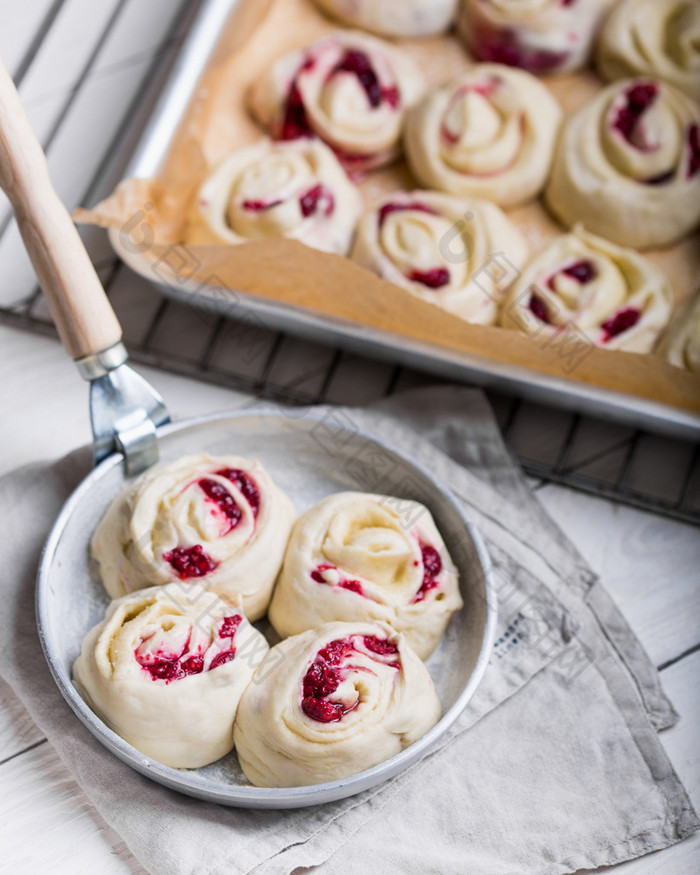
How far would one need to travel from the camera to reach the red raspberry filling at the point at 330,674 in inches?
38.0

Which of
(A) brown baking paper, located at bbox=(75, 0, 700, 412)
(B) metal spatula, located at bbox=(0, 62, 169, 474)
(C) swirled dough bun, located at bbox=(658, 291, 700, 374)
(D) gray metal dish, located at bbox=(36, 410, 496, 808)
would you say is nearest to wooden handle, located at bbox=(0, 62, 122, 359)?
(B) metal spatula, located at bbox=(0, 62, 169, 474)

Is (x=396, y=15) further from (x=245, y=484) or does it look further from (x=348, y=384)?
(x=245, y=484)

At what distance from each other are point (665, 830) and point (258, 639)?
53 cm

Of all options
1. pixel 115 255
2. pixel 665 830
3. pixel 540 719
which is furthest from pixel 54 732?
pixel 115 255

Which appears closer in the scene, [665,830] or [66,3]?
[665,830]

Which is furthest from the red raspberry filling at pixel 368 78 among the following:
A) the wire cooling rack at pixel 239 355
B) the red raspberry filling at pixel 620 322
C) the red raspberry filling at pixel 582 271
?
the red raspberry filling at pixel 620 322

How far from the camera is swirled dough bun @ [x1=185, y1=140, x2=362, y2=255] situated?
146 centimetres

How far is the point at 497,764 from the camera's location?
1.11m

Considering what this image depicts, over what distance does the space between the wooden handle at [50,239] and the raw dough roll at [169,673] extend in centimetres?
32

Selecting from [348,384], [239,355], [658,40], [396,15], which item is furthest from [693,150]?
[239,355]

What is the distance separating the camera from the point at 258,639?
3.51ft

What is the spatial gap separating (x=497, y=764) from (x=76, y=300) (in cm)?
75

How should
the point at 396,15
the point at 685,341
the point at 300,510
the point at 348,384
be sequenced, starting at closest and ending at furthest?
1. the point at 300,510
2. the point at 685,341
3. the point at 348,384
4. the point at 396,15

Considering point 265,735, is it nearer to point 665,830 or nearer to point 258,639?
point 258,639
